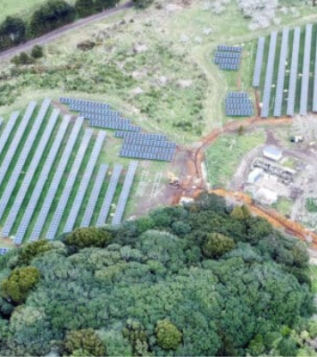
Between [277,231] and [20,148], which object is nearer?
[277,231]

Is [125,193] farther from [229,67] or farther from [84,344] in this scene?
[229,67]

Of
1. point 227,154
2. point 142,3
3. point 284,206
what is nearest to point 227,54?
point 142,3

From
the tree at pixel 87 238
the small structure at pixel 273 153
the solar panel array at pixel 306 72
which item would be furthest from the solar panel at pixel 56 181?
the solar panel array at pixel 306 72

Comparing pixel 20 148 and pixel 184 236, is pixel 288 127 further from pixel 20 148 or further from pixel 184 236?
pixel 20 148

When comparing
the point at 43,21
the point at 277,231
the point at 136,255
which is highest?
the point at 43,21

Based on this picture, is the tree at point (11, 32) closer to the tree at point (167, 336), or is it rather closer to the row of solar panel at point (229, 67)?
the row of solar panel at point (229, 67)

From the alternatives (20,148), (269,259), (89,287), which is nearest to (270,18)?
(20,148)
